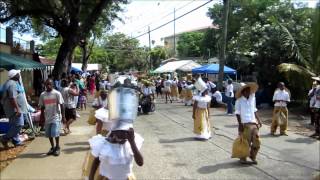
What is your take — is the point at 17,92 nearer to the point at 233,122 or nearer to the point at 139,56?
the point at 233,122

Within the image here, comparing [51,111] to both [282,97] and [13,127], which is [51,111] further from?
Result: [282,97]

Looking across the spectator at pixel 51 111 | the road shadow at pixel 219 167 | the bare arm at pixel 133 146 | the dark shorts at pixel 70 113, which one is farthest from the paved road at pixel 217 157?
the bare arm at pixel 133 146

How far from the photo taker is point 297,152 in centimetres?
1175

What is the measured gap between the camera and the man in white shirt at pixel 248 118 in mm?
10172

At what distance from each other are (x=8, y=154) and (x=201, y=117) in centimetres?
539

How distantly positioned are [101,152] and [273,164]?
5.94 m

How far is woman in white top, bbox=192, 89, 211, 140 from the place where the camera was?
13711mm

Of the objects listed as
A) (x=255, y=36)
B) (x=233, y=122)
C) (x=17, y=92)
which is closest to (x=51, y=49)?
(x=255, y=36)

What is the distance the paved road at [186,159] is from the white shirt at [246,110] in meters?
0.95

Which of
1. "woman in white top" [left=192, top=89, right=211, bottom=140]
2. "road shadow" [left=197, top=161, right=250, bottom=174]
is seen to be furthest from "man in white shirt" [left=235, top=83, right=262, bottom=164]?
"woman in white top" [left=192, top=89, right=211, bottom=140]

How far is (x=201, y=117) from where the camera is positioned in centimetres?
1386

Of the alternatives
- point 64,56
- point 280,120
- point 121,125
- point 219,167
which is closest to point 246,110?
point 219,167

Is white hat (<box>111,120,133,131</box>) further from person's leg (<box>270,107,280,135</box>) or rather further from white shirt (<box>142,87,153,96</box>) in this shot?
white shirt (<box>142,87,153,96</box>)

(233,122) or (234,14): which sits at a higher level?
(234,14)
